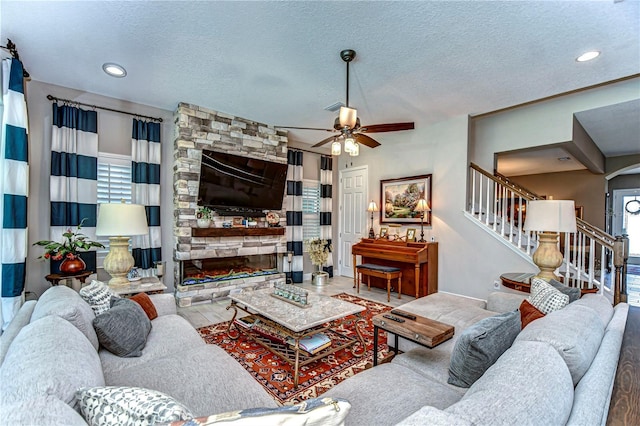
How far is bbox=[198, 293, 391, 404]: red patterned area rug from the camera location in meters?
2.09

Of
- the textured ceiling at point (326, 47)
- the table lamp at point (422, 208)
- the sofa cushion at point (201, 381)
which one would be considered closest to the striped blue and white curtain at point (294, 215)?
the textured ceiling at point (326, 47)

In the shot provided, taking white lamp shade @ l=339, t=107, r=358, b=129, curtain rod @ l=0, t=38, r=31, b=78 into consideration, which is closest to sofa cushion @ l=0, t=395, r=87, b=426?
white lamp shade @ l=339, t=107, r=358, b=129

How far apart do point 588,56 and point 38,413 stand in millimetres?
4273

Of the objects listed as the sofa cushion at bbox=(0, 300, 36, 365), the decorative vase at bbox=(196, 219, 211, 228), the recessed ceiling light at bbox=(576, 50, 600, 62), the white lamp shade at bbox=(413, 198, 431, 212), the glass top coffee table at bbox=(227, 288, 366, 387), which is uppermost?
the recessed ceiling light at bbox=(576, 50, 600, 62)

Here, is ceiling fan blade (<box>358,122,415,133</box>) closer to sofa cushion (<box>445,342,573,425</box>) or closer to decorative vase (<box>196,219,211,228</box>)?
sofa cushion (<box>445,342,573,425</box>)

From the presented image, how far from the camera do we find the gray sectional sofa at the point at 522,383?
0.79 meters

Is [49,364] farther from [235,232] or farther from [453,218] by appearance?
[453,218]

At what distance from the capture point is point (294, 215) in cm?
536

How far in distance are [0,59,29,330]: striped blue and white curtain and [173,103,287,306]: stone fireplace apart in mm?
1548

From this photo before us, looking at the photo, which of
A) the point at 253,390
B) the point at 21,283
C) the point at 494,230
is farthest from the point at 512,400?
the point at 21,283

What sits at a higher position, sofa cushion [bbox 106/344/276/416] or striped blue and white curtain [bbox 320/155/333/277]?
striped blue and white curtain [bbox 320/155/333/277]

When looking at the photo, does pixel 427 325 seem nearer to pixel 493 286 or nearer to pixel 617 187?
pixel 493 286

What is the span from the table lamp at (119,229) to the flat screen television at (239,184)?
1.25m

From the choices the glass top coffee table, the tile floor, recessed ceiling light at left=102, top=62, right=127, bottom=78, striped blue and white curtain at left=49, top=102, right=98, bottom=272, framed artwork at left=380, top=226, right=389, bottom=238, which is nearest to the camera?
the glass top coffee table
